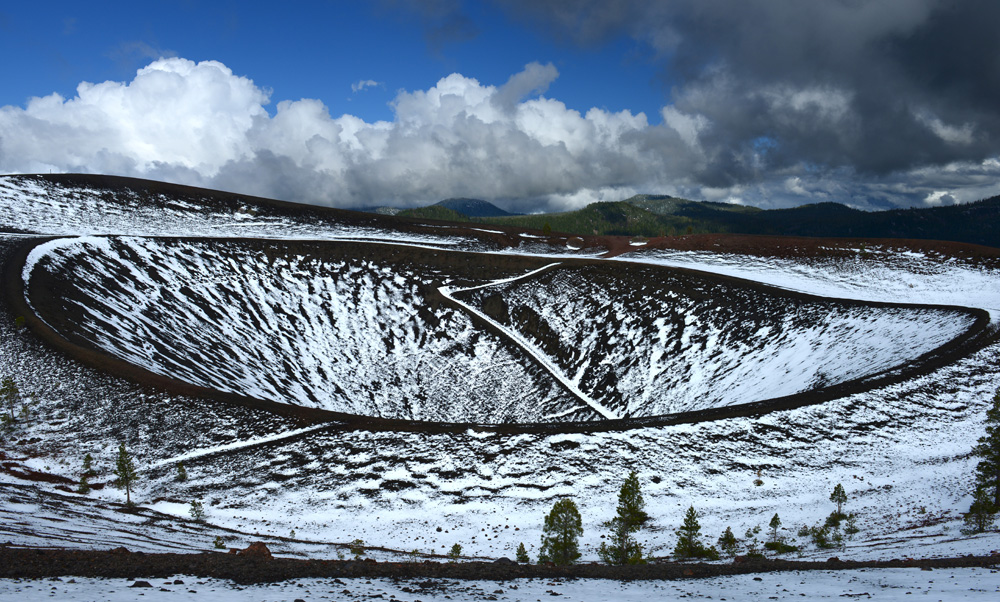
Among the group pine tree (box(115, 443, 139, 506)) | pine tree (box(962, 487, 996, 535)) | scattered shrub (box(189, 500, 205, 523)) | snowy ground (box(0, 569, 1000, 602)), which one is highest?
snowy ground (box(0, 569, 1000, 602))

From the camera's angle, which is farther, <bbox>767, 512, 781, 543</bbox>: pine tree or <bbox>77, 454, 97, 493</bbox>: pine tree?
<bbox>77, 454, 97, 493</bbox>: pine tree

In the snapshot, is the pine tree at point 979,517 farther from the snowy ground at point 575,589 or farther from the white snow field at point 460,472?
the snowy ground at point 575,589

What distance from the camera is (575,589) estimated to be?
14438 mm

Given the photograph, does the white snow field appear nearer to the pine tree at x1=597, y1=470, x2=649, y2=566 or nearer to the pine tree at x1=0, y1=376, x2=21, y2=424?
the pine tree at x1=0, y1=376, x2=21, y2=424

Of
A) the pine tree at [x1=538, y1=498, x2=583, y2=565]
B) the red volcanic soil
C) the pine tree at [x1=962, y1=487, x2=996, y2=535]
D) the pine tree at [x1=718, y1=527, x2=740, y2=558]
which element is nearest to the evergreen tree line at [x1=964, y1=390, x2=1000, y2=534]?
the pine tree at [x1=962, y1=487, x2=996, y2=535]

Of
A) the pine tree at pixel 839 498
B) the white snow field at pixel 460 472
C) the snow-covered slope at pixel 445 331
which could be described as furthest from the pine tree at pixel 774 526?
the snow-covered slope at pixel 445 331

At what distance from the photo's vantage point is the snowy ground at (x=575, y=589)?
39.2 feet

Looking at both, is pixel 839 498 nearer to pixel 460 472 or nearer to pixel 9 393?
pixel 460 472

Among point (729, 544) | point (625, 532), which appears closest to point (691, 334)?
point (729, 544)

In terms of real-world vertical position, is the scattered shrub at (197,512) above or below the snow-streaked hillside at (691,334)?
below

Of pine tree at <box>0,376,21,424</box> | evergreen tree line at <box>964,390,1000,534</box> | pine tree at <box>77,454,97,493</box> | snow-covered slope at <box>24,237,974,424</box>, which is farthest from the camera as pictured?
snow-covered slope at <box>24,237,974,424</box>

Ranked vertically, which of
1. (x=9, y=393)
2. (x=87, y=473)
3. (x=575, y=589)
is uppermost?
(x=575, y=589)

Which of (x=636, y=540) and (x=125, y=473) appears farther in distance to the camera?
(x=125, y=473)

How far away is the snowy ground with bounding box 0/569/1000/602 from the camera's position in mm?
11953
